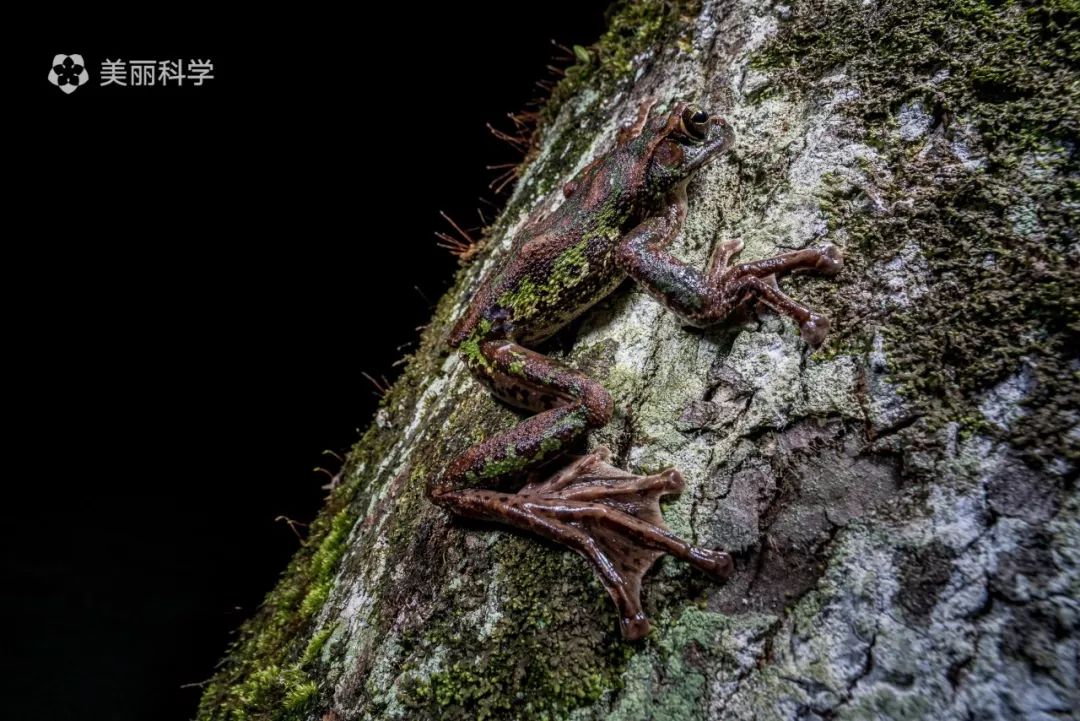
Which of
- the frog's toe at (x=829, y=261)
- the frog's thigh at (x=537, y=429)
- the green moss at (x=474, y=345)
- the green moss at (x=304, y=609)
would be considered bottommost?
the green moss at (x=304, y=609)

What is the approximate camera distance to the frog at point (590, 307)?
1.68 meters

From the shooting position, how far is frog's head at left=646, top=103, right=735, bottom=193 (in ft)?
7.41

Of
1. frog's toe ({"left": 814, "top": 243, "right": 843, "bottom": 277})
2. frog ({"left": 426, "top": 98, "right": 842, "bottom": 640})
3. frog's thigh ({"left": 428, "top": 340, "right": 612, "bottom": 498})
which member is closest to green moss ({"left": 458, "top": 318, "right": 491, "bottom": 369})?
frog ({"left": 426, "top": 98, "right": 842, "bottom": 640})

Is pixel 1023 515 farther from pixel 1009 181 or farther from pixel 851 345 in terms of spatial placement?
pixel 1009 181

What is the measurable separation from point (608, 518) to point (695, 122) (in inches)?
60.0

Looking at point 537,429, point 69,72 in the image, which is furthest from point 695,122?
point 69,72

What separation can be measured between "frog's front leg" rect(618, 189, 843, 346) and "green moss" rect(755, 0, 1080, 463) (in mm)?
82

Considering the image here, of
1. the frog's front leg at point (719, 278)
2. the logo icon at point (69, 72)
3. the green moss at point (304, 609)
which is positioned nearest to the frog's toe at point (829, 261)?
the frog's front leg at point (719, 278)

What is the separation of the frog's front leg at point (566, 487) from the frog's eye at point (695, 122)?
1031mm

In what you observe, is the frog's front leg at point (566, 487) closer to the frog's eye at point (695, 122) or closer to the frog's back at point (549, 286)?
the frog's back at point (549, 286)

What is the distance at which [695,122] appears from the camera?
2.26 m

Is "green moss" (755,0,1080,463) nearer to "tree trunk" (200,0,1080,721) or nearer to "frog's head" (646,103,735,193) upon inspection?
"tree trunk" (200,0,1080,721)

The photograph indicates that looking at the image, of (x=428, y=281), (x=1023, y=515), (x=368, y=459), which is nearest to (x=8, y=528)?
(x=428, y=281)

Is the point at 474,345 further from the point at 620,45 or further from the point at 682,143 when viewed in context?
the point at 620,45
